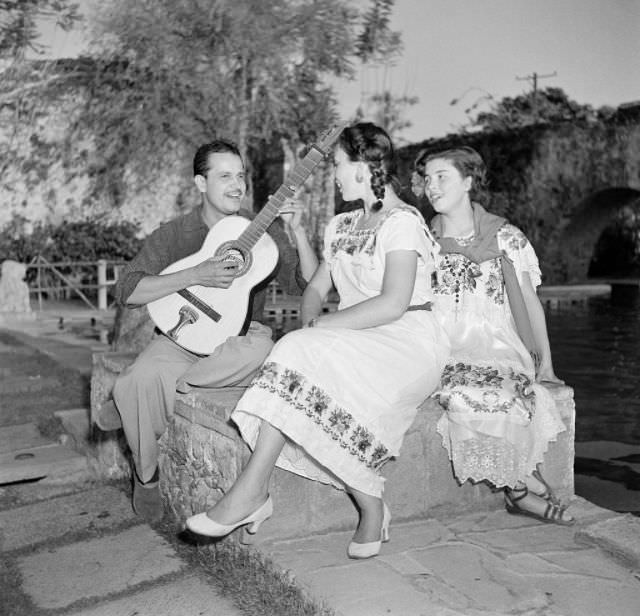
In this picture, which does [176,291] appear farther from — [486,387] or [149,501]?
[486,387]

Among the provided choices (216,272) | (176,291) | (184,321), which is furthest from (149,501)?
(216,272)

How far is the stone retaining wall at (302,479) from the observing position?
2.70 metres

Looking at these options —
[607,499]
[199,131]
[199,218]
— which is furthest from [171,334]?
[199,131]

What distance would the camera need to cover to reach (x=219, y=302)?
3.07 meters

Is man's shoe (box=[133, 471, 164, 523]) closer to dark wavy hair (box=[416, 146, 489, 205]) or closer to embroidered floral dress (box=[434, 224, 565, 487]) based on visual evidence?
embroidered floral dress (box=[434, 224, 565, 487])

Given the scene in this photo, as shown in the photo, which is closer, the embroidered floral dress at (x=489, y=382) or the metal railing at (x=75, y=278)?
the embroidered floral dress at (x=489, y=382)

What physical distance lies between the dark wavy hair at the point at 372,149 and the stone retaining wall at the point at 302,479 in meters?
0.85

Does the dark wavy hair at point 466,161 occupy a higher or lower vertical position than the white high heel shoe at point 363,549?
higher

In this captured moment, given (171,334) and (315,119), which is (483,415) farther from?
(315,119)

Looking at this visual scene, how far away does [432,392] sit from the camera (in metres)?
2.86

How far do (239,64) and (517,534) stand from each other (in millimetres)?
12325

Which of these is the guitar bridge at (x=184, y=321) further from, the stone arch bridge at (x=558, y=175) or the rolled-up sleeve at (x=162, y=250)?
the stone arch bridge at (x=558, y=175)

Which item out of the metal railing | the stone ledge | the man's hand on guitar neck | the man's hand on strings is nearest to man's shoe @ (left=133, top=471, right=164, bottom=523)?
the man's hand on strings

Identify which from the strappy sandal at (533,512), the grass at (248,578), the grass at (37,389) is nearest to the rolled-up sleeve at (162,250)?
the grass at (248,578)
